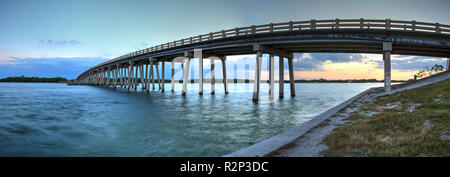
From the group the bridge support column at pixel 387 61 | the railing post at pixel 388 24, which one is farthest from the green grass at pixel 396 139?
the railing post at pixel 388 24

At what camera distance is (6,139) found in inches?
433

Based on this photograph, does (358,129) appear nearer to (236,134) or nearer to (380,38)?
(236,134)

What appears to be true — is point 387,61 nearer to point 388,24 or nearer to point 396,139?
point 388,24

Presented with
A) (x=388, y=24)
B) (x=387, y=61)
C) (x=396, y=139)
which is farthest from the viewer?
(x=387, y=61)

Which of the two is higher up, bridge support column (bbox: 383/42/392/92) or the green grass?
bridge support column (bbox: 383/42/392/92)

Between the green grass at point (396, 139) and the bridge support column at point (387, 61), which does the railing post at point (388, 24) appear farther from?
the green grass at point (396, 139)

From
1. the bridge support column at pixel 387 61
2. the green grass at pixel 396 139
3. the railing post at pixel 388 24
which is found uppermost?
the railing post at pixel 388 24

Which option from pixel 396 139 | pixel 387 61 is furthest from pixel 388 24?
pixel 396 139

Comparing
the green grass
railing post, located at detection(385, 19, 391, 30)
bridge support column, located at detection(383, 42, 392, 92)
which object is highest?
railing post, located at detection(385, 19, 391, 30)

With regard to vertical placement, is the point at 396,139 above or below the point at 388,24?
below

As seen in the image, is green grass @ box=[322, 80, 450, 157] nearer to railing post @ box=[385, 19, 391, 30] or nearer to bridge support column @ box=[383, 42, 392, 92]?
bridge support column @ box=[383, 42, 392, 92]

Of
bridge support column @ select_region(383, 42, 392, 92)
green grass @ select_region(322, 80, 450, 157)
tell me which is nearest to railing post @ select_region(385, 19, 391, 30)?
bridge support column @ select_region(383, 42, 392, 92)

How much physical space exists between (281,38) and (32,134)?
25735 millimetres
